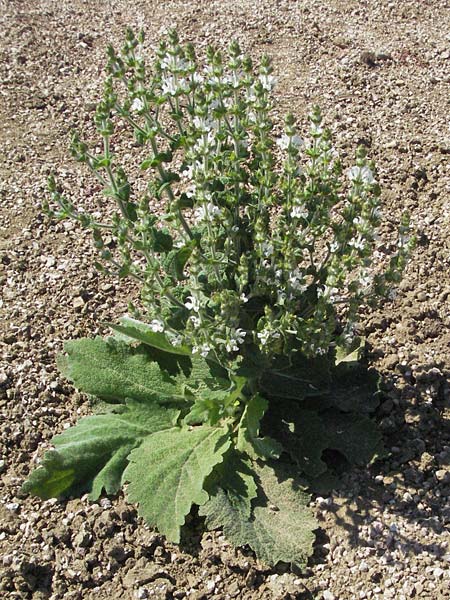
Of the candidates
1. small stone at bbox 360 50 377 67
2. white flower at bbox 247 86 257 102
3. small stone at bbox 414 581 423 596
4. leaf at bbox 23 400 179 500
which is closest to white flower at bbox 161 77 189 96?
white flower at bbox 247 86 257 102

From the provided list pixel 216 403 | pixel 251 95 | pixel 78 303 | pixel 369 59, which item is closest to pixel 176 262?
pixel 216 403

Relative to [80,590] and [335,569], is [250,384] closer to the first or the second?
[335,569]

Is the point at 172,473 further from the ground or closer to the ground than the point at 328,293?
closer to the ground

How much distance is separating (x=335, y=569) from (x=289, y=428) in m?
0.67

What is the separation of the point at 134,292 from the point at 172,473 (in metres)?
1.52

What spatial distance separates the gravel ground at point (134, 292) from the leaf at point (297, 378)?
42 cm

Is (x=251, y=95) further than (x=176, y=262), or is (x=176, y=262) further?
(x=176, y=262)

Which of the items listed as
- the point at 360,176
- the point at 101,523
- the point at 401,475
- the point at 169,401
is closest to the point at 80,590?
the point at 101,523

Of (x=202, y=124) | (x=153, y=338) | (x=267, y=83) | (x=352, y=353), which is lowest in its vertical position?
(x=352, y=353)

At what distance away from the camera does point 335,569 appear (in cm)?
352

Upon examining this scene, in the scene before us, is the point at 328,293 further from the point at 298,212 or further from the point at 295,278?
the point at 298,212

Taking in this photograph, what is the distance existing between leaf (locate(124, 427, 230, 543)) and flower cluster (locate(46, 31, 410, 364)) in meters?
0.42

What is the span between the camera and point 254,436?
11.8ft

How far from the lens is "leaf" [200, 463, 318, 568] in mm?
3533
